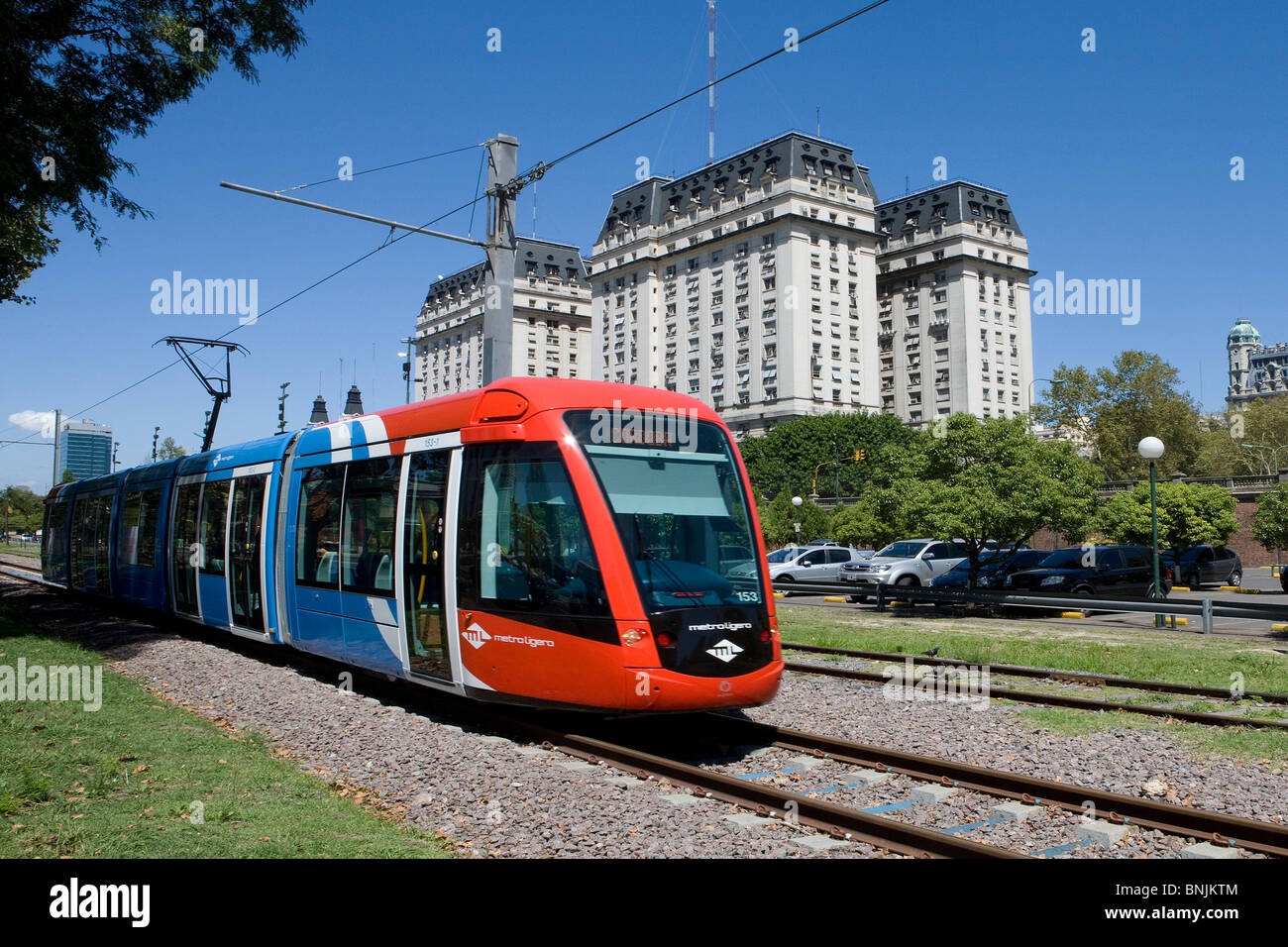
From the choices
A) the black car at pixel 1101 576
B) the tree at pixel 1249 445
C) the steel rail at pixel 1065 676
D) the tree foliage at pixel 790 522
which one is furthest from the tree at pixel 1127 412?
the steel rail at pixel 1065 676

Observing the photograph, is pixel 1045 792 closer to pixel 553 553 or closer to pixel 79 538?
pixel 553 553

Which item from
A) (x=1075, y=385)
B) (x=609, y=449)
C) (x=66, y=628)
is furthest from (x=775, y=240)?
(x=609, y=449)

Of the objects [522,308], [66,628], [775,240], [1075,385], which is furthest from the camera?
[522,308]

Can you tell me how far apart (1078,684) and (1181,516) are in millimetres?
26468

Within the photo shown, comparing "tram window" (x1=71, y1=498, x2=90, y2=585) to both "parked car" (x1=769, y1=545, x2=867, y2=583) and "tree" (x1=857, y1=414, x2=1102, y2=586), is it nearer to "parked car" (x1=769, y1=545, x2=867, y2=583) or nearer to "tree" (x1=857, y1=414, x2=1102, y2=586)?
"tree" (x1=857, y1=414, x2=1102, y2=586)

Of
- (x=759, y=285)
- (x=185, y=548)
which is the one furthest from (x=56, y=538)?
(x=759, y=285)

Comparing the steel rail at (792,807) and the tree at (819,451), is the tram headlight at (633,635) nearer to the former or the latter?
the steel rail at (792,807)

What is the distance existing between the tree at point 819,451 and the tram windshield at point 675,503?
6991 cm

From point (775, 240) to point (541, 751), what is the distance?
96933 mm

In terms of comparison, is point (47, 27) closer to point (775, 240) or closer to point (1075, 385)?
point (1075, 385)

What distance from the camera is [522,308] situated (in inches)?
5084

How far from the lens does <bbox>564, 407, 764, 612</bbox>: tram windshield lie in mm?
8242

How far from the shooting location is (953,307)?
11081 cm
